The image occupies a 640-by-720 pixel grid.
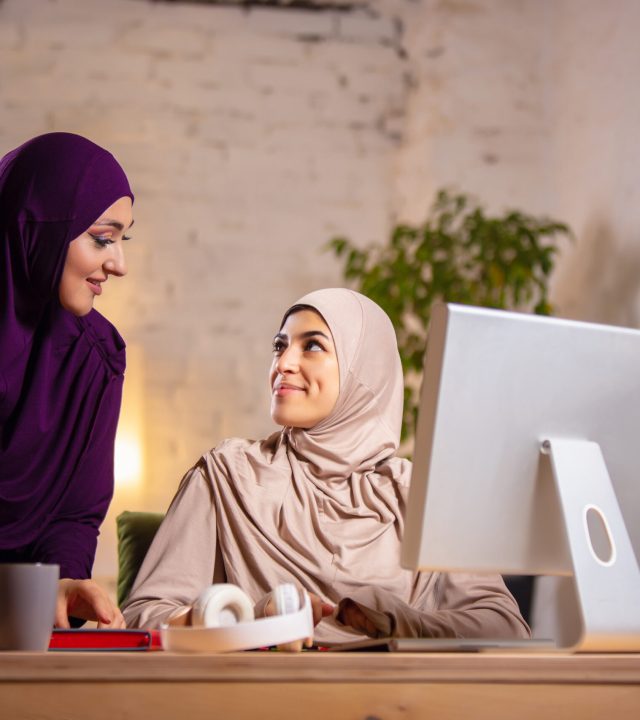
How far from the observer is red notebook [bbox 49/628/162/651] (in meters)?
1.07

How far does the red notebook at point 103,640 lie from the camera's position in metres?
1.07

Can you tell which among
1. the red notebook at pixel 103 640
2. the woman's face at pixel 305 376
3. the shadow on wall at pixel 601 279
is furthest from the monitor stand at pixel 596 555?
the shadow on wall at pixel 601 279

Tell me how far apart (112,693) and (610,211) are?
10.1 feet

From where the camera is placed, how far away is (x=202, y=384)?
165 inches

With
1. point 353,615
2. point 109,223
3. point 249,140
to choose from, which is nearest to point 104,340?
point 109,223

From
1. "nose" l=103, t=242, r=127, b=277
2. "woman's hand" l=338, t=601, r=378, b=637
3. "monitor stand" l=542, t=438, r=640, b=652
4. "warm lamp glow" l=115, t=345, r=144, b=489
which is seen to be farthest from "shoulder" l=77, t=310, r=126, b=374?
"warm lamp glow" l=115, t=345, r=144, b=489

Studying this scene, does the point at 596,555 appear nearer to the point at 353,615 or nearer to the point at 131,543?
the point at 353,615

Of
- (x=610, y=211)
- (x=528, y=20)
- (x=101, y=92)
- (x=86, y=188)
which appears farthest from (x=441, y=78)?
(x=86, y=188)

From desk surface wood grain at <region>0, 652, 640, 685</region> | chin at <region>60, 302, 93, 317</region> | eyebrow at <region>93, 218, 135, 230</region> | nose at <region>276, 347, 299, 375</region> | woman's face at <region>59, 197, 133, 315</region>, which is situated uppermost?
eyebrow at <region>93, 218, 135, 230</region>

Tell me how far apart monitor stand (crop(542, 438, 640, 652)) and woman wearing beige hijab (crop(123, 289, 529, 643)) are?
0.35 meters

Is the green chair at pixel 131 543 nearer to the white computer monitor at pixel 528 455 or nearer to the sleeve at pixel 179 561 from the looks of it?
the sleeve at pixel 179 561

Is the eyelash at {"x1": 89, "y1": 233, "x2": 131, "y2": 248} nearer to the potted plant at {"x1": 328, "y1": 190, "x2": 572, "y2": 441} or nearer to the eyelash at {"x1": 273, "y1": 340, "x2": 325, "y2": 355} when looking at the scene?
the eyelash at {"x1": 273, "y1": 340, "x2": 325, "y2": 355}

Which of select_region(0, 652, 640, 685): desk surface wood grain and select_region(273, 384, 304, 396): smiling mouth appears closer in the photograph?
select_region(0, 652, 640, 685): desk surface wood grain

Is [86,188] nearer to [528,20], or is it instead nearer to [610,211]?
[610,211]
